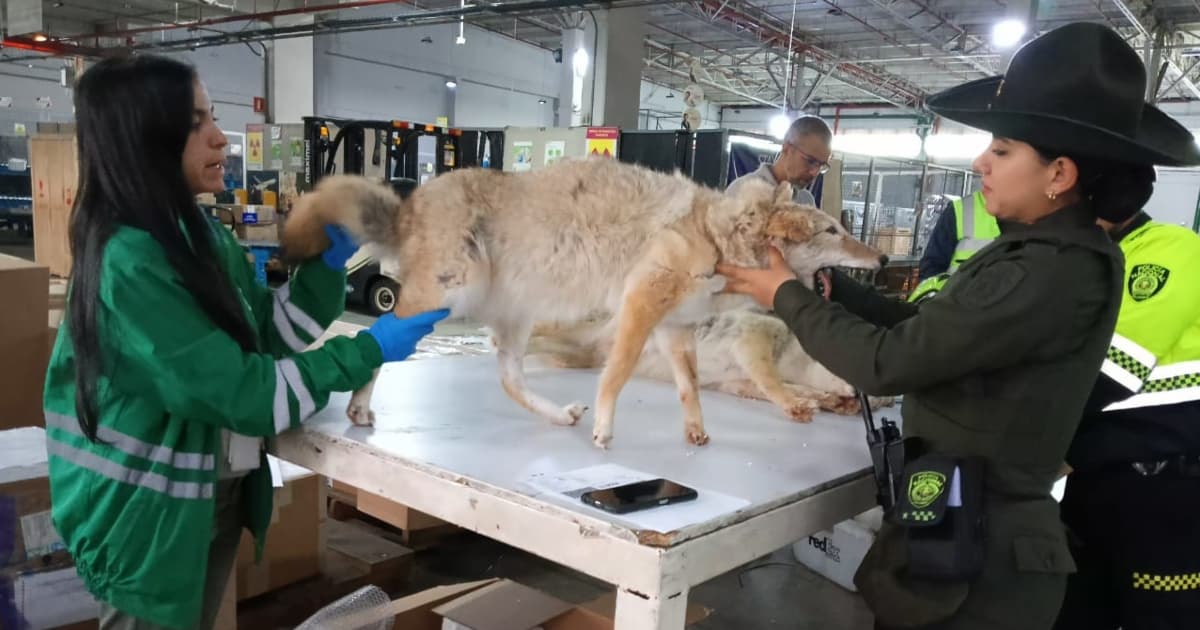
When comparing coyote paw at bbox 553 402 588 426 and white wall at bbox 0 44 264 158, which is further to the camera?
white wall at bbox 0 44 264 158

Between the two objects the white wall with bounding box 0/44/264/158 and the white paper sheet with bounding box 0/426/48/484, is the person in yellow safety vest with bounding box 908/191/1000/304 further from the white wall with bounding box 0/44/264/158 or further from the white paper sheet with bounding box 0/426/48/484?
the white wall with bounding box 0/44/264/158

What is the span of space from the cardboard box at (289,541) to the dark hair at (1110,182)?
2417 millimetres

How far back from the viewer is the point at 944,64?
14.8 m

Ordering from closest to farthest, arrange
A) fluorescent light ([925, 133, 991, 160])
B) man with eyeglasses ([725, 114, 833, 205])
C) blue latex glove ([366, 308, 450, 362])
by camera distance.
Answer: blue latex glove ([366, 308, 450, 362]), man with eyeglasses ([725, 114, 833, 205]), fluorescent light ([925, 133, 991, 160])

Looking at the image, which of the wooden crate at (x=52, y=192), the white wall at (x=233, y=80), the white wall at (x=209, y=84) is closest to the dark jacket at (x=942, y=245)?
the wooden crate at (x=52, y=192)

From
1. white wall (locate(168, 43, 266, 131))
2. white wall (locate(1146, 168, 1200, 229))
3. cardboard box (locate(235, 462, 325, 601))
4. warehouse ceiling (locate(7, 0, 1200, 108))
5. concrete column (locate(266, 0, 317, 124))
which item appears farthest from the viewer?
white wall (locate(1146, 168, 1200, 229))

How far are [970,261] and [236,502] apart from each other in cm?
158

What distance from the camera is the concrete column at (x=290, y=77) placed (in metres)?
13.8

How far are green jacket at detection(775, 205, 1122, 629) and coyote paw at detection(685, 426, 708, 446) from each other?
51cm

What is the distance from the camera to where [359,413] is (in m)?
1.74

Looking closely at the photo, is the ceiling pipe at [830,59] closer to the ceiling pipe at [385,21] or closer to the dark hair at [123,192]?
the ceiling pipe at [385,21]

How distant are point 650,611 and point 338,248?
3.90 feet

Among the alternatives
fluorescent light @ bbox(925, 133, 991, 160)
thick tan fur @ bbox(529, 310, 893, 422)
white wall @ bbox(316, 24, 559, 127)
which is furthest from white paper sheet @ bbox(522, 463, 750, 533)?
fluorescent light @ bbox(925, 133, 991, 160)

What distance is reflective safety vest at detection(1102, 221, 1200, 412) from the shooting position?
172cm
